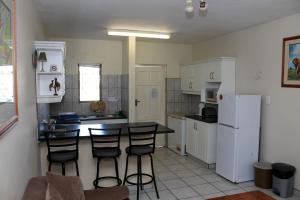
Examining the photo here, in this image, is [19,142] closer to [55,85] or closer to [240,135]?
[55,85]

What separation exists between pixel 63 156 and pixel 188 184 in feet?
6.68

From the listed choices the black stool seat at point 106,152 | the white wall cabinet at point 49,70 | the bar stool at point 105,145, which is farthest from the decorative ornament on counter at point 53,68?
the black stool seat at point 106,152

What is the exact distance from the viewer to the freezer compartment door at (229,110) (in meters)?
3.89

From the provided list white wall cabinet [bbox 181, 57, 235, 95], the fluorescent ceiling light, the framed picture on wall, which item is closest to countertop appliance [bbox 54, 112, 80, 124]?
the fluorescent ceiling light

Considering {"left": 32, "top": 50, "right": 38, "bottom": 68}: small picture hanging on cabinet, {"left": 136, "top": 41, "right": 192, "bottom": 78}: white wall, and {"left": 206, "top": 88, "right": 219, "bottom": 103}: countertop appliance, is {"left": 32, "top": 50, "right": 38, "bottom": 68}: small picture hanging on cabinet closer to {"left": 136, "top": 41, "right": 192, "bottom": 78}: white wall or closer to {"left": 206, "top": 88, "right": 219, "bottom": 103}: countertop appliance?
{"left": 136, "top": 41, "right": 192, "bottom": 78}: white wall

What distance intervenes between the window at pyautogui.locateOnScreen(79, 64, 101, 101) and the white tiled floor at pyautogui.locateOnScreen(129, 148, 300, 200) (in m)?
2.23

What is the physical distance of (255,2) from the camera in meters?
3.01

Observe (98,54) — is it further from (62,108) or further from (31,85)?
(31,85)

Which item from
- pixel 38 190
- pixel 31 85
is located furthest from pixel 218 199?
pixel 31 85

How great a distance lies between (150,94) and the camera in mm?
6152

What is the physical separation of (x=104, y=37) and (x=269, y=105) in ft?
11.8

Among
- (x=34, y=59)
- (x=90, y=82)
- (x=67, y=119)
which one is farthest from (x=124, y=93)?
(x=34, y=59)

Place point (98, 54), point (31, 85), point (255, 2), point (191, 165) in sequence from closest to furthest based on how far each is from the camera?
1. point (31, 85)
2. point (255, 2)
3. point (191, 165)
4. point (98, 54)

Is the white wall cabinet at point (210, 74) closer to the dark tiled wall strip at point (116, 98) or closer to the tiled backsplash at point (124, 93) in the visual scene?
the dark tiled wall strip at point (116, 98)
